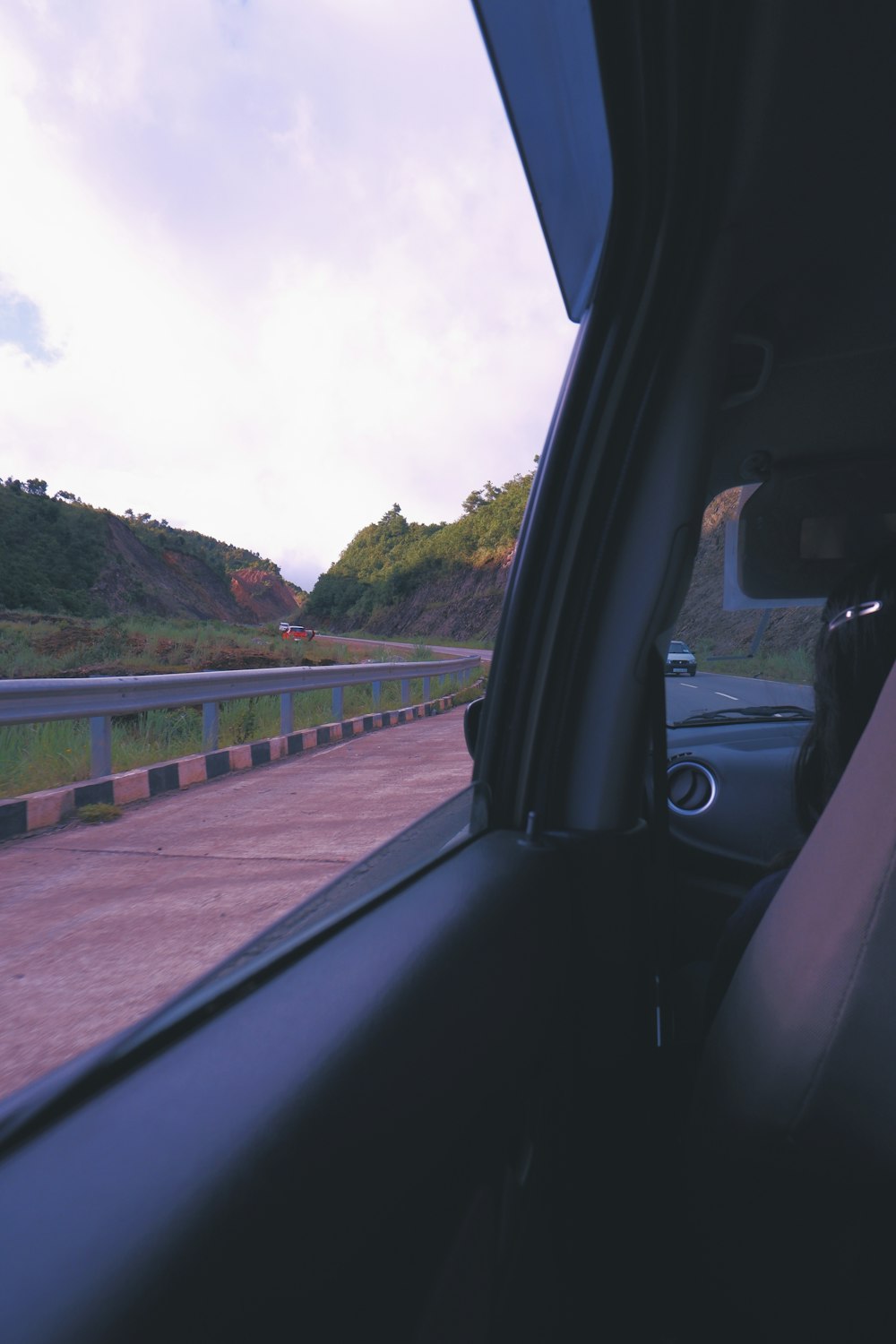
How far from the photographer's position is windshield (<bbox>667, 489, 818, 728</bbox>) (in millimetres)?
2131

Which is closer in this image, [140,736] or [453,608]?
[453,608]

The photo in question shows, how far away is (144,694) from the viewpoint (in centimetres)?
663

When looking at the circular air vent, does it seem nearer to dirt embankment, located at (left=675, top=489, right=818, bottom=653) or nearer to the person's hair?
dirt embankment, located at (left=675, top=489, right=818, bottom=653)

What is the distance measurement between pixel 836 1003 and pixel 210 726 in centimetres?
772

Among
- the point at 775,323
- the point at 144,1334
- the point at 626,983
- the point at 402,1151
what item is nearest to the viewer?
the point at 144,1334

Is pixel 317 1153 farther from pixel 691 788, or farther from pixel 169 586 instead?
pixel 169 586

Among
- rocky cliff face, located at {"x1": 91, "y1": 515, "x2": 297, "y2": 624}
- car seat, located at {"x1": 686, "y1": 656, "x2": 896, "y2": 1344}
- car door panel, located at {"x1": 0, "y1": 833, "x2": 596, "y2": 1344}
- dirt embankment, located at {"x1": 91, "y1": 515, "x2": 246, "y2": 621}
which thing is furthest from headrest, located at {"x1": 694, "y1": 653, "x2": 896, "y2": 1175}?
dirt embankment, located at {"x1": 91, "y1": 515, "x2": 246, "y2": 621}

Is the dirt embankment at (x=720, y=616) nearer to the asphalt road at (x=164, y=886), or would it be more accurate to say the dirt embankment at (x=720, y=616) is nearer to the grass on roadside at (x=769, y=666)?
the grass on roadside at (x=769, y=666)

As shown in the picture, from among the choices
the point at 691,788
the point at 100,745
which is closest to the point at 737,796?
the point at 691,788

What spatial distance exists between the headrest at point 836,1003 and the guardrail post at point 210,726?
294 inches

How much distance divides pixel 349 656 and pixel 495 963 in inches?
773

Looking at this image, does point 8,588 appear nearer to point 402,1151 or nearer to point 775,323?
point 775,323

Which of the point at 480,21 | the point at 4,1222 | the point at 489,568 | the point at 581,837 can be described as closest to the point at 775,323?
the point at 489,568

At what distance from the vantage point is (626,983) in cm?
174
